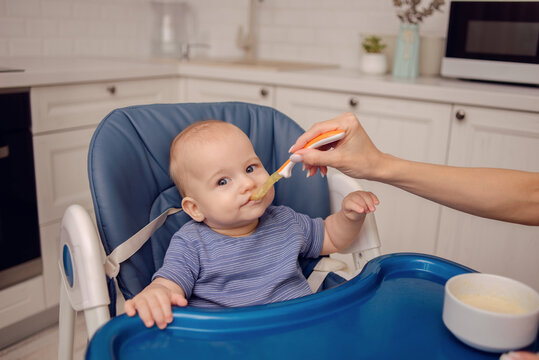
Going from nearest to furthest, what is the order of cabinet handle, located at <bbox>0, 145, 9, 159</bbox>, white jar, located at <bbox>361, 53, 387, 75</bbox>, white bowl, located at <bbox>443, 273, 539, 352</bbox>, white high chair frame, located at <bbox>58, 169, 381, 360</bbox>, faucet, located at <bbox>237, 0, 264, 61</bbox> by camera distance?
white bowl, located at <bbox>443, 273, 539, 352</bbox>
white high chair frame, located at <bbox>58, 169, 381, 360</bbox>
cabinet handle, located at <bbox>0, 145, 9, 159</bbox>
white jar, located at <bbox>361, 53, 387, 75</bbox>
faucet, located at <bbox>237, 0, 264, 61</bbox>

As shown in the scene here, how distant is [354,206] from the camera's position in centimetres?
103

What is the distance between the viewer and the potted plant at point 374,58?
2.30m

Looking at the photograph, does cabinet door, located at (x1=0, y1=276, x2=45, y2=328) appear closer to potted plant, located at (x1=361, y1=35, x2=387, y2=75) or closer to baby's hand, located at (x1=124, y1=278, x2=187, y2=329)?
baby's hand, located at (x1=124, y1=278, x2=187, y2=329)

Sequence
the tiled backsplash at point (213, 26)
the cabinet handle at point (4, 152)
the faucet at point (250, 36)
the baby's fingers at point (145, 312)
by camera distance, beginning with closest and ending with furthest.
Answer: the baby's fingers at point (145, 312)
the cabinet handle at point (4, 152)
the tiled backsplash at point (213, 26)
the faucet at point (250, 36)

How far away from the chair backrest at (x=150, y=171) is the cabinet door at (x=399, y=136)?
0.75 m

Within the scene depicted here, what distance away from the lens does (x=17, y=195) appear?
1.79 metres

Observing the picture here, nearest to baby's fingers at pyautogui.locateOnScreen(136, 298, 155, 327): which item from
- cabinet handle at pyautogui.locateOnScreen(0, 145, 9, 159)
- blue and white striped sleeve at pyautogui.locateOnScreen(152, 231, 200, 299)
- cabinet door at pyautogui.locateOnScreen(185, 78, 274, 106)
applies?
blue and white striped sleeve at pyautogui.locateOnScreen(152, 231, 200, 299)

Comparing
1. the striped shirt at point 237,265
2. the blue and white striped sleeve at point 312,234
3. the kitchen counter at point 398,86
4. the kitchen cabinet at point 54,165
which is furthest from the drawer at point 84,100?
the blue and white striped sleeve at point 312,234

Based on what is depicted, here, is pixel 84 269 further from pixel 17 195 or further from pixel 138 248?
pixel 17 195

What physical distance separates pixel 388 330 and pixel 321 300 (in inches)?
4.8

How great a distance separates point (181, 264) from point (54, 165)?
109cm

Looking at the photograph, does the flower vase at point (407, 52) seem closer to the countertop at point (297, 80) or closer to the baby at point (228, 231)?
the countertop at point (297, 80)

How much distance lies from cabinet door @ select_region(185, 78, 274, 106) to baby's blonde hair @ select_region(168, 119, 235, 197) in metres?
1.12

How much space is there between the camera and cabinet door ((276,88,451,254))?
1.90 metres
